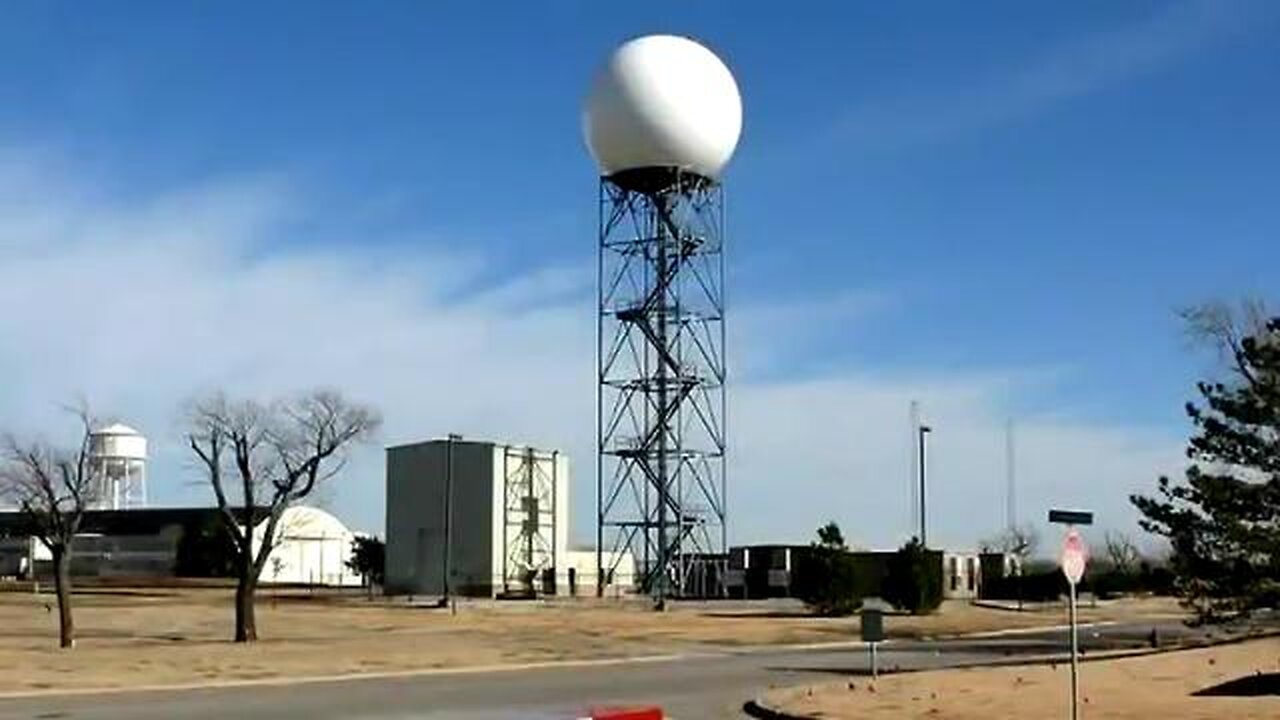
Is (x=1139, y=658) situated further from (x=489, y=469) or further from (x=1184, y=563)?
(x=489, y=469)

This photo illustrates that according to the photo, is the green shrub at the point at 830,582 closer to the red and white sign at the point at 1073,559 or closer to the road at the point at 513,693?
the road at the point at 513,693

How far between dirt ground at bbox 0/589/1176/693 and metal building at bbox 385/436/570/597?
341 inches

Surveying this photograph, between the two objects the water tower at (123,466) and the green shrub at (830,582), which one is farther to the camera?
the water tower at (123,466)

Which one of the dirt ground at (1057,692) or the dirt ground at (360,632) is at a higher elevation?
the dirt ground at (1057,692)

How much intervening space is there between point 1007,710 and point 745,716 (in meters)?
3.78

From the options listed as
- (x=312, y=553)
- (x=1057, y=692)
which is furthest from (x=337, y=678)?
(x=312, y=553)

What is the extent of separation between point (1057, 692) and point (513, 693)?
8951 millimetres

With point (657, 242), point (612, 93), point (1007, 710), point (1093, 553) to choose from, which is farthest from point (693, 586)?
point (1007, 710)

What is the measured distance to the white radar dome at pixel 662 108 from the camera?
71500mm

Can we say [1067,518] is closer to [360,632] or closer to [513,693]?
[513,693]

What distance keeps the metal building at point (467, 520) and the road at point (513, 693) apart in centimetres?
4874

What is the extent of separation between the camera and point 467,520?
94000 millimetres

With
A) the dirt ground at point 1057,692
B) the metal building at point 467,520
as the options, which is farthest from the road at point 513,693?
the metal building at point 467,520

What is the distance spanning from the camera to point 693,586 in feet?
300
